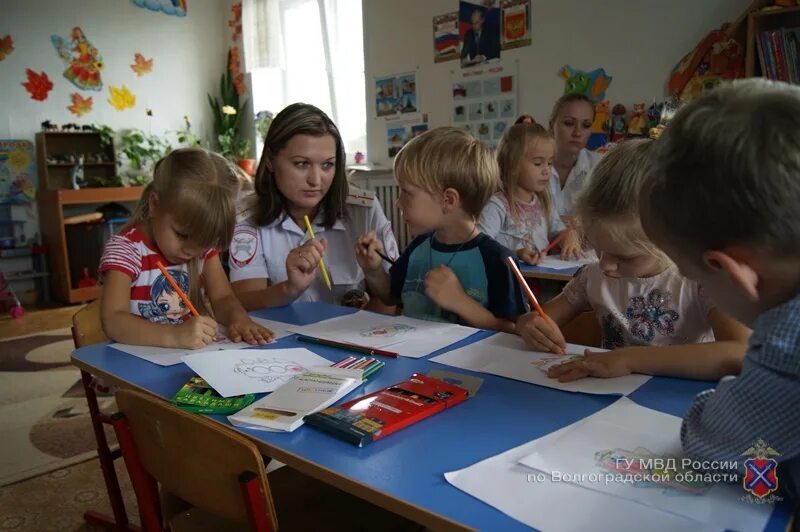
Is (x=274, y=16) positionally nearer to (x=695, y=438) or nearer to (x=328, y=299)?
(x=328, y=299)

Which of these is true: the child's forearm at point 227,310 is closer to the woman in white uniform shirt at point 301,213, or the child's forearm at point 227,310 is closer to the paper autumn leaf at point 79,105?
the woman in white uniform shirt at point 301,213

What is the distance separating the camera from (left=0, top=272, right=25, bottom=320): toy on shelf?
437cm

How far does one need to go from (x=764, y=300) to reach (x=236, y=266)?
1.51 m

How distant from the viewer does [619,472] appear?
0.67m

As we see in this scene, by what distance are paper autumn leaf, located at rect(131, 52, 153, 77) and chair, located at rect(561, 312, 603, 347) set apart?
16.5 ft

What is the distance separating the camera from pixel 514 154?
2533 mm

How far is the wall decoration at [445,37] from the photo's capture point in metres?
4.04

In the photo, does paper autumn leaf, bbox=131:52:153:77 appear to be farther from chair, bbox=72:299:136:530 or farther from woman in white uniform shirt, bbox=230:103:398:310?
chair, bbox=72:299:136:530

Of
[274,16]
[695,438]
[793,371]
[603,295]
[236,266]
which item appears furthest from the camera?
[274,16]

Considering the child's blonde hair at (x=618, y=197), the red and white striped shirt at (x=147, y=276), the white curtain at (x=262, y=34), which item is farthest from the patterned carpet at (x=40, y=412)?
the white curtain at (x=262, y=34)

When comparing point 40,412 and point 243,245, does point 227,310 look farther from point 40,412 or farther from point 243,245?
point 40,412

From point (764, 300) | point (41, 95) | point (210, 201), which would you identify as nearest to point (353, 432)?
point (764, 300)

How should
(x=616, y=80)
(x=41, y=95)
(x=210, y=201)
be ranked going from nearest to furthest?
(x=210, y=201)
(x=616, y=80)
(x=41, y=95)

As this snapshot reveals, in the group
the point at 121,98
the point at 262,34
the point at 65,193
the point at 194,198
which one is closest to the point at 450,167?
the point at 194,198
